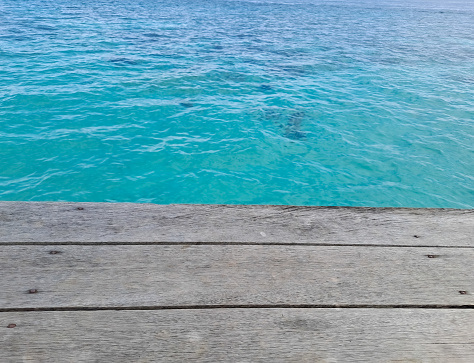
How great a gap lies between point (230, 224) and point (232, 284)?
18.7 inches

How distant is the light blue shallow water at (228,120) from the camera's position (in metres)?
6.52

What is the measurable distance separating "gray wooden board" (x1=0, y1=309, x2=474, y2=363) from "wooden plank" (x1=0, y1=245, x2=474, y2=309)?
0.22 ft

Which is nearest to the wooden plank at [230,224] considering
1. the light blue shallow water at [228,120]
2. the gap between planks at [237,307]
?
the gap between planks at [237,307]

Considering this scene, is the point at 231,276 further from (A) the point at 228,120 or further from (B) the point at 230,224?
(A) the point at 228,120

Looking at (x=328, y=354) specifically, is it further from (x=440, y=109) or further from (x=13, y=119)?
(x=440, y=109)

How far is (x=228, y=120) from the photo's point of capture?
861cm

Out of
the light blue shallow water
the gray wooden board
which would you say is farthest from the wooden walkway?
the light blue shallow water

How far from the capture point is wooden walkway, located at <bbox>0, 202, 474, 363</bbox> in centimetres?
132

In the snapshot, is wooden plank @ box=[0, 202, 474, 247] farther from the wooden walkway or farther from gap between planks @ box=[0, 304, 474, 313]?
gap between planks @ box=[0, 304, 474, 313]

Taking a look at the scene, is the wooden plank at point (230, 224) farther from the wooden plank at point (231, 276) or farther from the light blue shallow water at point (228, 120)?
the light blue shallow water at point (228, 120)

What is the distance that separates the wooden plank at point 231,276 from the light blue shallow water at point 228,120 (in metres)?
4.40

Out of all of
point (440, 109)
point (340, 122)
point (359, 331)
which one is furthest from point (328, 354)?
point (440, 109)

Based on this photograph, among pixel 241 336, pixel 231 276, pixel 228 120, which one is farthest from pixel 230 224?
pixel 228 120

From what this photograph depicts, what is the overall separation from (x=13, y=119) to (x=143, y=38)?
9048mm
